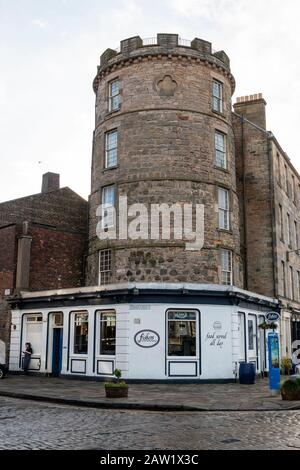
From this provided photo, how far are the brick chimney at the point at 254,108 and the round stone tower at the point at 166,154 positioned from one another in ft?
A: 15.6

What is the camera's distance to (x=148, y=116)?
26.9m

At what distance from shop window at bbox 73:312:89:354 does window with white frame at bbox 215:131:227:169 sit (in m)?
10.9

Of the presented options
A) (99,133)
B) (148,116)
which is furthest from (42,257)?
(148,116)

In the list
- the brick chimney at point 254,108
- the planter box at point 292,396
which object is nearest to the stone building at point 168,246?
the brick chimney at point 254,108

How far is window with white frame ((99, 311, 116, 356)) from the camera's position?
875 inches

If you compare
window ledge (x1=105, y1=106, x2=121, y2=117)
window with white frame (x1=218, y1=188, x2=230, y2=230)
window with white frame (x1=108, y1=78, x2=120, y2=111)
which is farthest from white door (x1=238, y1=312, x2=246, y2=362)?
window with white frame (x1=108, y1=78, x2=120, y2=111)

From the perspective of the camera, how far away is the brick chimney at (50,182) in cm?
3675

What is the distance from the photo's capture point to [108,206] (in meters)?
27.5

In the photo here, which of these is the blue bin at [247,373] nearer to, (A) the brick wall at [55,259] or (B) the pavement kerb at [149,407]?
(B) the pavement kerb at [149,407]

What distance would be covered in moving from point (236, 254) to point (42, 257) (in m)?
10.7

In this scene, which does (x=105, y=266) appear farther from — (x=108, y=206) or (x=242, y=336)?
(x=242, y=336)
